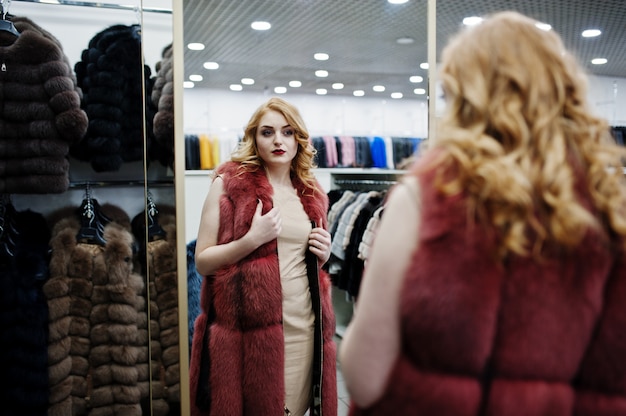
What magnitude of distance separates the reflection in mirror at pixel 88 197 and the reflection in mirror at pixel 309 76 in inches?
5.0

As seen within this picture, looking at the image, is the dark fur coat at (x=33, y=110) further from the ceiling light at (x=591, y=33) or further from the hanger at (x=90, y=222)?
the ceiling light at (x=591, y=33)

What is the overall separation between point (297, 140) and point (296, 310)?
58cm

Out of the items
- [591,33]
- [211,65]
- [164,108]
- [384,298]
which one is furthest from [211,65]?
[591,33]

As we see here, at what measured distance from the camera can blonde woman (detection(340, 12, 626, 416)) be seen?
2.49ft

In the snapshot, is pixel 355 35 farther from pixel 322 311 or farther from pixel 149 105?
pixel 322 311

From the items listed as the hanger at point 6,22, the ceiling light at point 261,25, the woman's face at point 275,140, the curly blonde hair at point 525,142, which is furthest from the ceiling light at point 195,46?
the curly blonde hair at point 525,142

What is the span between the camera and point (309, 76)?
2.02m

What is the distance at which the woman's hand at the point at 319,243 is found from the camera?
5.58ft

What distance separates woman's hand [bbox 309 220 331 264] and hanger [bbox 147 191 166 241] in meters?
0.58

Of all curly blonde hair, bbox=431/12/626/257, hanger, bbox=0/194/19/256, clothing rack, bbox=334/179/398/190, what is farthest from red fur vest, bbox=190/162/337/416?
curly blonde hair, bbox=431/12/626/257

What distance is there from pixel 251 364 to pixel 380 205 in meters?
1.10

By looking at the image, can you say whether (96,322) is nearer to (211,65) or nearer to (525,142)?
(211,65)

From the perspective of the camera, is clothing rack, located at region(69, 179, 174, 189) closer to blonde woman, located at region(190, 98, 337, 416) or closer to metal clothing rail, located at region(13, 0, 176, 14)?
blonde woman, located at region(190, 98, 337, 416)

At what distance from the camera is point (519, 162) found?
771mm
